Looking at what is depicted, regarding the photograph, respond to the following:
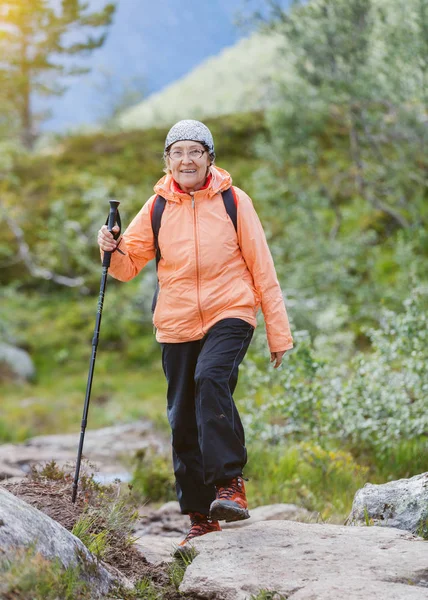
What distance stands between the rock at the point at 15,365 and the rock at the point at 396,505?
37.8 feet

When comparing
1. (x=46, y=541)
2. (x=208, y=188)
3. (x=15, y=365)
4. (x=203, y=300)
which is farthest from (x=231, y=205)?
(x=15, y=365)

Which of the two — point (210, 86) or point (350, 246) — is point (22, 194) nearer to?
point (350, 246)

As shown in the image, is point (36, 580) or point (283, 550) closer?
point (36, 580)

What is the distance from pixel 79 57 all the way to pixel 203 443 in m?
24.6

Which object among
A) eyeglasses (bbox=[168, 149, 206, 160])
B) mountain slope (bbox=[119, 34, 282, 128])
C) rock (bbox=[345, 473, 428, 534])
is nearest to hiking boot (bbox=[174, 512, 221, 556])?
rock (bbox=[345, 473, 428, 534])

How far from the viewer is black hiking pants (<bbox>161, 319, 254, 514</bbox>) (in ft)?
13.5

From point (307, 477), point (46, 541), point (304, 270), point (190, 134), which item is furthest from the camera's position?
point (304, 270)

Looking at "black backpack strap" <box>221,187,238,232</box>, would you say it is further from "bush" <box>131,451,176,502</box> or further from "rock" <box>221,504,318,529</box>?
"bush" <box>131,451,176,502</box>

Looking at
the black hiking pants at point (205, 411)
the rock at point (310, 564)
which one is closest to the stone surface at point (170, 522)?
the black hiking pants at point (205, 411)

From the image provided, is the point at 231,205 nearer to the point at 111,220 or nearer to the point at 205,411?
the point at 111,220

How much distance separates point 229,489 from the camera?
13.5ft

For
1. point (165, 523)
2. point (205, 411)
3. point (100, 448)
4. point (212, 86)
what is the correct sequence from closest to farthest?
point (205, 411) → point (165, 523) → point (100, 448) → point (212, 86)

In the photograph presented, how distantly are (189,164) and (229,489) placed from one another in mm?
1933

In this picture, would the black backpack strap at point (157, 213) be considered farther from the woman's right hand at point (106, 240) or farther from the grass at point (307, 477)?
the grass at point (307, 477)
